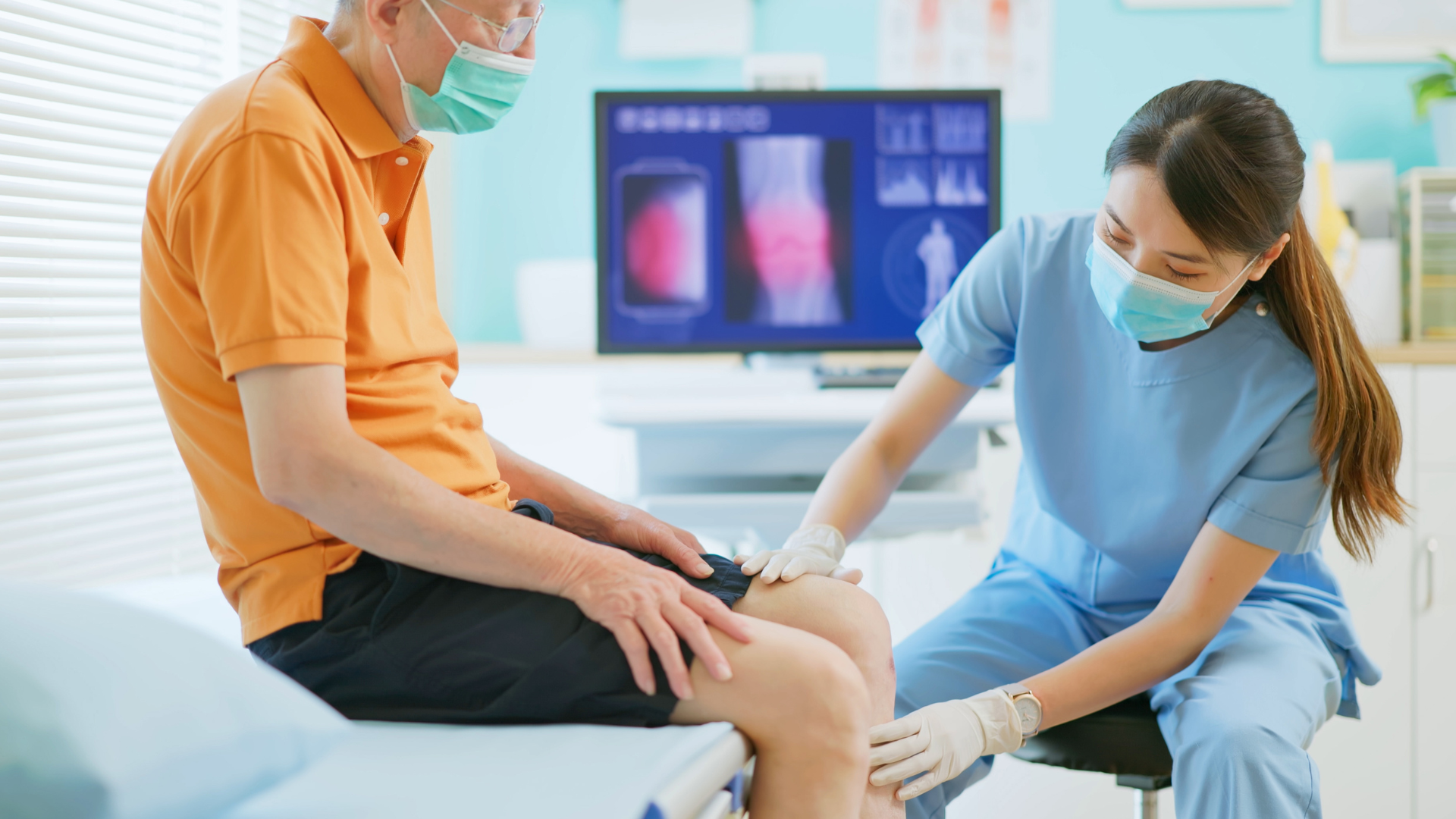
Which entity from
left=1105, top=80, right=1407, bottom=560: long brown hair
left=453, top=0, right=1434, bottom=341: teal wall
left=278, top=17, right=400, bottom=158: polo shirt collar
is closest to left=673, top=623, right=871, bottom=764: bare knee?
left=278, top=17, right=400, bottom=158: polo shirt collar

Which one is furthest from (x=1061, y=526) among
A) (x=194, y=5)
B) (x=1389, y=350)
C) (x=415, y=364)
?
(x=194, y=5)

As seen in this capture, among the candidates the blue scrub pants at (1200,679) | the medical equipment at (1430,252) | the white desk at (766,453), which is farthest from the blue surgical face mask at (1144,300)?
the medical equipment at (1430,252)

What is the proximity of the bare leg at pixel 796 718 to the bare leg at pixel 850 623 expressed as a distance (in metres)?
0.09

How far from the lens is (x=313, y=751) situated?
0.59 metres

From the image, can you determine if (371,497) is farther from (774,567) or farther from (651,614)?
(774,567)

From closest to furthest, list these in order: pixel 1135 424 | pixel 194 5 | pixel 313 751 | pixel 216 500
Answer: pixel 313 751 → pixel 216 500 → pixel 1135 424 → pixel 194 5

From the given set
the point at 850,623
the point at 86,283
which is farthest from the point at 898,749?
the point at 86,283

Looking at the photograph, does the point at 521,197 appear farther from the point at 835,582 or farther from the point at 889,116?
the point at 835,582

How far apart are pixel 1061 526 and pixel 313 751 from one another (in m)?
1.01

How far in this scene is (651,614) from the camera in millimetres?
801

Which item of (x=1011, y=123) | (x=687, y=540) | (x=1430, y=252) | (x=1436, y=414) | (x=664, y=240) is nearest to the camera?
(x=687, y=540)

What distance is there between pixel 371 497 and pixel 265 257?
19cm

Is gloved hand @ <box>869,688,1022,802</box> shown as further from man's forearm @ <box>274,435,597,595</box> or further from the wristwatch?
man's forearm @ <box>274,435,597,595</box>

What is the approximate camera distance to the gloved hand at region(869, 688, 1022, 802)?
94 cm
